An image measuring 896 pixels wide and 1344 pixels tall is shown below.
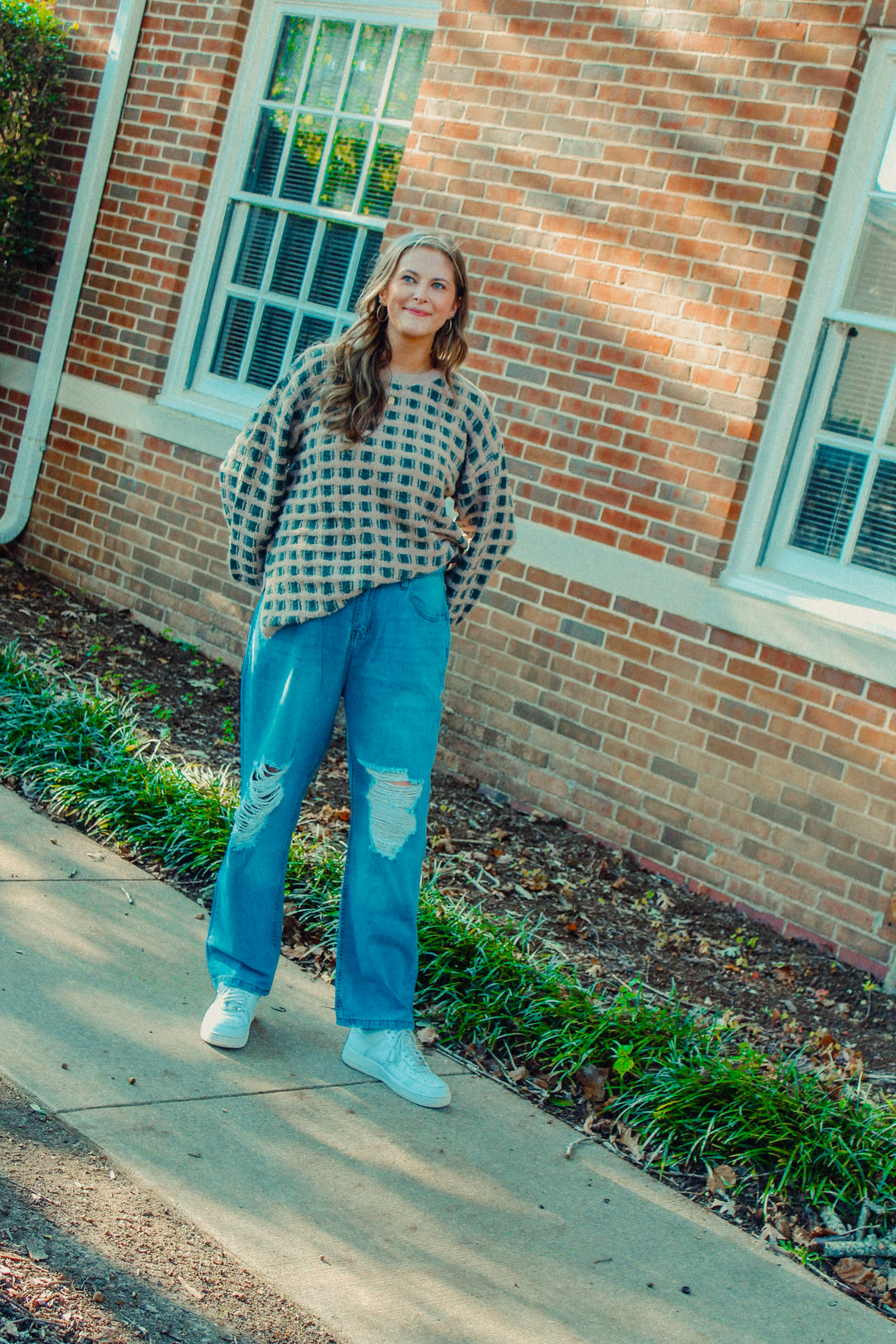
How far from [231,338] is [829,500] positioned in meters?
3.64

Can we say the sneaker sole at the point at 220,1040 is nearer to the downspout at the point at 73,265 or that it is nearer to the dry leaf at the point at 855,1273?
the dry leaf at the point at 855,1273

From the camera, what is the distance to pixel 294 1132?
3102mm

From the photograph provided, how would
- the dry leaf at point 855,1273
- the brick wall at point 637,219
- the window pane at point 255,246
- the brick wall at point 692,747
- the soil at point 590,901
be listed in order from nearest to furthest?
the dry leaf at point 855,1273
the soil at point 590,901
the brick wall at point 692,747
the brick wall at point 637,219
the window pane at point 255,246

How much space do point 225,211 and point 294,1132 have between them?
221 inches

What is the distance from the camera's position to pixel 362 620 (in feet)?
10.9

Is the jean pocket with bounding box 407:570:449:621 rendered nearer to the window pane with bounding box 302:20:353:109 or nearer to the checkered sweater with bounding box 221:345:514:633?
the checkered sweater with bounding box 221:345:514:633

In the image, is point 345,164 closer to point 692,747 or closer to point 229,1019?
point 692,747

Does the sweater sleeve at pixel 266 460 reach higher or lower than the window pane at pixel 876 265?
lower

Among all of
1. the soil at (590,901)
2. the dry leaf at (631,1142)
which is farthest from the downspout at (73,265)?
the dry leaf at (631,1142)

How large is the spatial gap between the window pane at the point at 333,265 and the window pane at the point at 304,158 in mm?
294

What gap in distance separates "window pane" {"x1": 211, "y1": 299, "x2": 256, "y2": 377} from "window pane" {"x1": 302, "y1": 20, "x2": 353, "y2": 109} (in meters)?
1.11

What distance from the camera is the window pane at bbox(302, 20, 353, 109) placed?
691cm

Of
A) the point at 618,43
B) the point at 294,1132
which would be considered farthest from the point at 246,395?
the point at 294,1132

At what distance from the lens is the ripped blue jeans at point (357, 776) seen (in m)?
3.32
